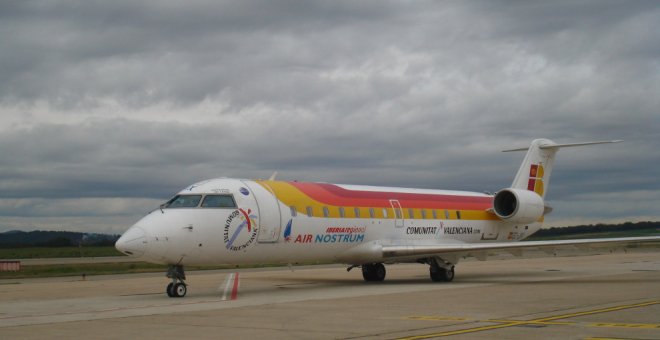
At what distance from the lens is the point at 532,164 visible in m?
32.7

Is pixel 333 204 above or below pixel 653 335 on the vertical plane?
above

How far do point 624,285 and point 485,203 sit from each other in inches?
398

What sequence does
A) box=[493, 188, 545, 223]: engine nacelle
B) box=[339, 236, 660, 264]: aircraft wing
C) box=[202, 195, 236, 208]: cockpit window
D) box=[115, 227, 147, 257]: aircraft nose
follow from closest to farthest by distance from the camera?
box=[115, 227, 147, 257]: aircraft nose, box=[202, 195, 236, 208]: cockpit window, box=[339, 236, 660, 264]: aircraft wing, box=[493, 188, 545, 223]: engine nacelle

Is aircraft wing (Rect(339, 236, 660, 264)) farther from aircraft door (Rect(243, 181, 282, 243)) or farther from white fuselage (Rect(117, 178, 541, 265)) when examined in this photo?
aircraft door (Rect(243, 181, 282, 243))

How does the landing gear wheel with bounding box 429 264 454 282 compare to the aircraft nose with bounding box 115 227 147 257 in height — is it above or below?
below

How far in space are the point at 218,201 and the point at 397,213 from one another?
811cm

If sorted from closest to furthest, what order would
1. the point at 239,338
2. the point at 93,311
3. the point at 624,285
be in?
the point at 239,338, the point at 93,311, the point at 624,285

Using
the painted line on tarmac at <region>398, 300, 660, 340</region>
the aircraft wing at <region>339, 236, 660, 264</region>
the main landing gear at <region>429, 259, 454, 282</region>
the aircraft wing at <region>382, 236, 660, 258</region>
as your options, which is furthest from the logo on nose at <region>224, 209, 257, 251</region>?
the painted line on tarmac at <region>398, 300, 660, 340</region>

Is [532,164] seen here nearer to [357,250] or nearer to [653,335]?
[357,250]

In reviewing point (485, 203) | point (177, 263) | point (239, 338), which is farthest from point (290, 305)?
point (485, 203)

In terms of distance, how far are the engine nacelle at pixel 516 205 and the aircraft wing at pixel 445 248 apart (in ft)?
14.7

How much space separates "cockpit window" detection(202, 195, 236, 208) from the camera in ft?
69.1

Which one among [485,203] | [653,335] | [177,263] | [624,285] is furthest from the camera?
[485,203]

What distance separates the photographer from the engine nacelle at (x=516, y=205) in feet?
100
